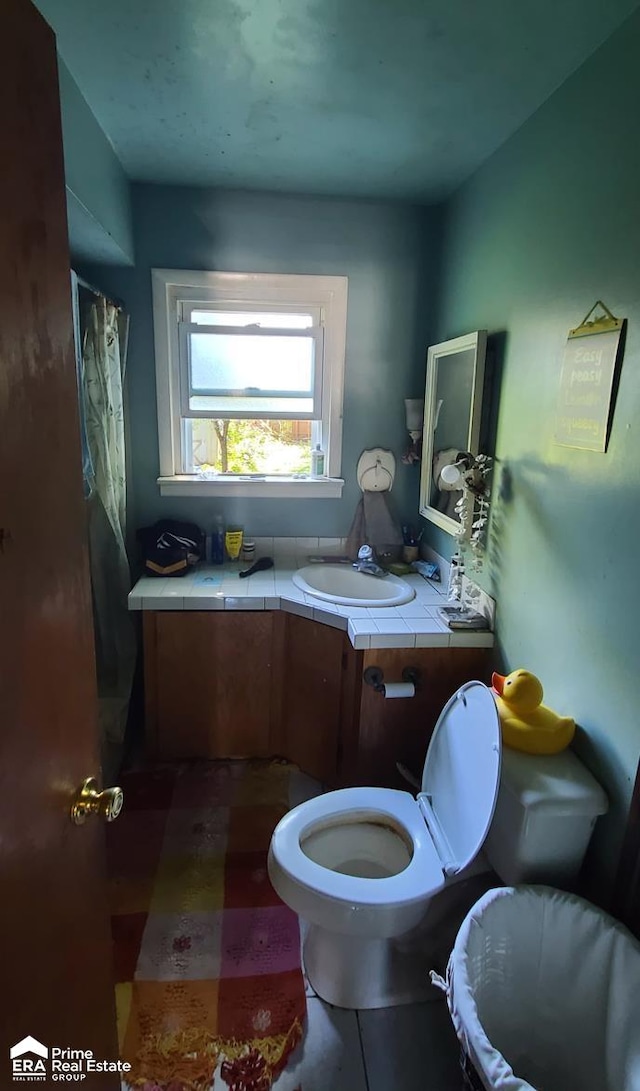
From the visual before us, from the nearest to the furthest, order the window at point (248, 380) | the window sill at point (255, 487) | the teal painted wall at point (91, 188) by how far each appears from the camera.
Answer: the teal painted wall at point (91, 188)
the window at point (248, 380)
the window sill at point (255, 487)

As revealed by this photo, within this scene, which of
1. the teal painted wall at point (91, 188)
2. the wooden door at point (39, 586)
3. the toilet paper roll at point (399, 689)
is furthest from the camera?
the toilet paper roll at point (399, 689)

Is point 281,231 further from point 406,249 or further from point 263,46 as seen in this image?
point 263,46

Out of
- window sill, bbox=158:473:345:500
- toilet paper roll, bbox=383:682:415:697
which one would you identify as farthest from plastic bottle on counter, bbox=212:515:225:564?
toilet paper roll, bbox=383:682:415:697

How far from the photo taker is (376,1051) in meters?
1.35

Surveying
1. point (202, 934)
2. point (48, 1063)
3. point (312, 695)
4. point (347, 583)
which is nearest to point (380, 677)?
point (312, 695)

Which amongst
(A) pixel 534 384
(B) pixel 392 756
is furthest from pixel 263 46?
(B) pixel 392 756

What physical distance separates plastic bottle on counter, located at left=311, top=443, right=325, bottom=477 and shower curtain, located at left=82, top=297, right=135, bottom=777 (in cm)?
81

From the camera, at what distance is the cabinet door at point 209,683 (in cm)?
217

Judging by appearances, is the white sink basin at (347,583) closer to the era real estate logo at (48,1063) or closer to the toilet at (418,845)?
the toilet at (418,845)

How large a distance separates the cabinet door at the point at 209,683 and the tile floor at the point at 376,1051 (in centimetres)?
96

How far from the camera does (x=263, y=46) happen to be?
1.32m

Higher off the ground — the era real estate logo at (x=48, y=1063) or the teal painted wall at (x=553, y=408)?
the teal painted wall at (x=553, y=408)

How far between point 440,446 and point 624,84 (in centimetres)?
121

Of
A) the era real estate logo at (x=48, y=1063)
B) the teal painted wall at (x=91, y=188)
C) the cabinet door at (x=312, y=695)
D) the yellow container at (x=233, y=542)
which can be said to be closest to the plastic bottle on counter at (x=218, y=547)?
the yellow container at (x=233, y=542)
